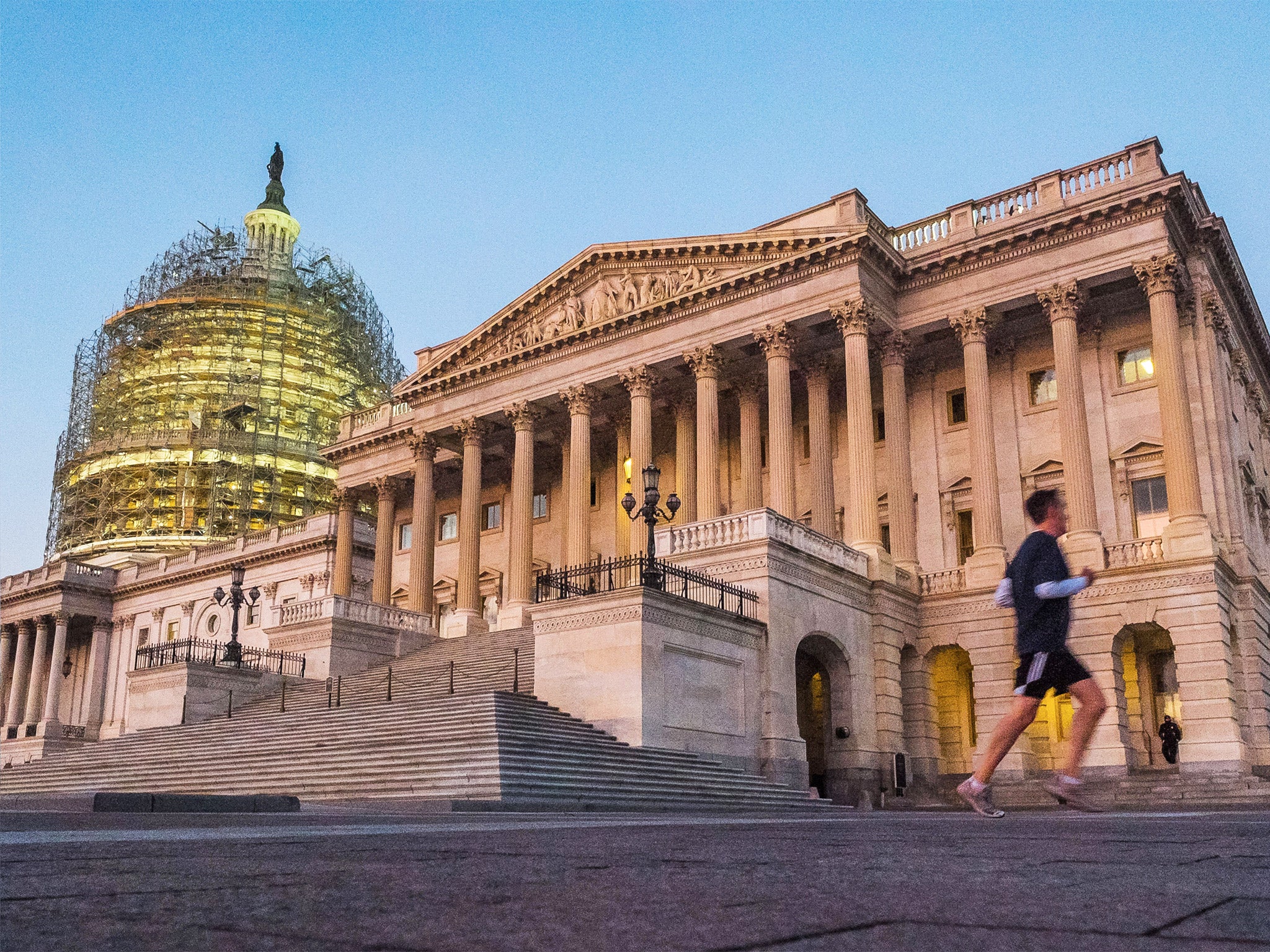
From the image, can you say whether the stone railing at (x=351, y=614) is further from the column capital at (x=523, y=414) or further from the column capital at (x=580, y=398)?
the column capital at (x=580, y=398)

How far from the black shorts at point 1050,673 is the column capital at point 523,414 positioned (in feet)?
118

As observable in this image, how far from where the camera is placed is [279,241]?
9875 cm

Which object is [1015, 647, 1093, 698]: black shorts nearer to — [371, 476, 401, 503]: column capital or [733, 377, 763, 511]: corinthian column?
[733, 377, 763, 511]: corinthian column

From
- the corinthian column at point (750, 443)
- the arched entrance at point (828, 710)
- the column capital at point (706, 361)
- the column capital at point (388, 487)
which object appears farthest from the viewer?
the column capital at point (388, 487)

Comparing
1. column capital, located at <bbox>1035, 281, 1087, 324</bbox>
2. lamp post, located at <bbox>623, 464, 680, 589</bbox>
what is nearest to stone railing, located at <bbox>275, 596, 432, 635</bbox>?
lamp post, located at <bbox>623, 464, 680, 589</bbox>

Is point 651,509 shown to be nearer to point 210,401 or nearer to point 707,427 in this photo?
point 707,427

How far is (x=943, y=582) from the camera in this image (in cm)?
3528

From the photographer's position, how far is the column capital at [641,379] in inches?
1597

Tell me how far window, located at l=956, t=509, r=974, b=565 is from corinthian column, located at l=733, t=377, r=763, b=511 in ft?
21.3

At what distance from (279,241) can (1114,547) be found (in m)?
82.0

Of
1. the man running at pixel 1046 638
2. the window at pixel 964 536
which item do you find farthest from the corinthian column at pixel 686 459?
the man running at pixel 1046 638

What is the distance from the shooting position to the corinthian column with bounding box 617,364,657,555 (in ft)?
130

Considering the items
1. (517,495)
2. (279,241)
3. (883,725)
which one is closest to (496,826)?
(883,725)

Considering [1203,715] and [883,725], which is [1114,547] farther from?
[883,725]
